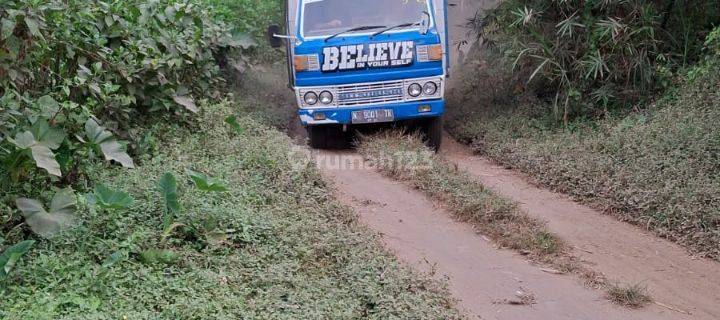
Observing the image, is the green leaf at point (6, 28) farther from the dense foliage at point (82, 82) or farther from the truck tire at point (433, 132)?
the truck tire at point (433, 132)

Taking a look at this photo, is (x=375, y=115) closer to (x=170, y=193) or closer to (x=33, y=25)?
(x=170, y=193)

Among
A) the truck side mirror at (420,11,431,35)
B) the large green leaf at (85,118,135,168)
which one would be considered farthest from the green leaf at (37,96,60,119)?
the truck side mirror at (420,11,431,35)

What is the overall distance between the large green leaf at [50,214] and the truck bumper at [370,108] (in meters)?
4.19

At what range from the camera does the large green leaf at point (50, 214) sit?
4.82 m

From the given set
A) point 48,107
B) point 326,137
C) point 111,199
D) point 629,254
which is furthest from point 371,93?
point 111,199

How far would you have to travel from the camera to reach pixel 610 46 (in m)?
9.16

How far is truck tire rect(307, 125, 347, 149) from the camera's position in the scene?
9.54m

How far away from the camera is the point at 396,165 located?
8156mm

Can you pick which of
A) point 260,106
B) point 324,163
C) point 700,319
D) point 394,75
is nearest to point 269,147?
point 324,163

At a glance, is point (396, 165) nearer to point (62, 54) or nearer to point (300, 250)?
point (300, 250)

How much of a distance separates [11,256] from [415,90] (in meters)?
5.33

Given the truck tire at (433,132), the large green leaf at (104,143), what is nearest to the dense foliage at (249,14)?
the truck tire at (433,132)

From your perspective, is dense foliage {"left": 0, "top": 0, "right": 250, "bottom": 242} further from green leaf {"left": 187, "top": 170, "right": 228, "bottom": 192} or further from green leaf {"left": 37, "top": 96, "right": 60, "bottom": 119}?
green leaf {"left": 187, "top": 170, "right": 228, "bottom": 192}

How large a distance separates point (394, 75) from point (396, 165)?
1.16 meters
